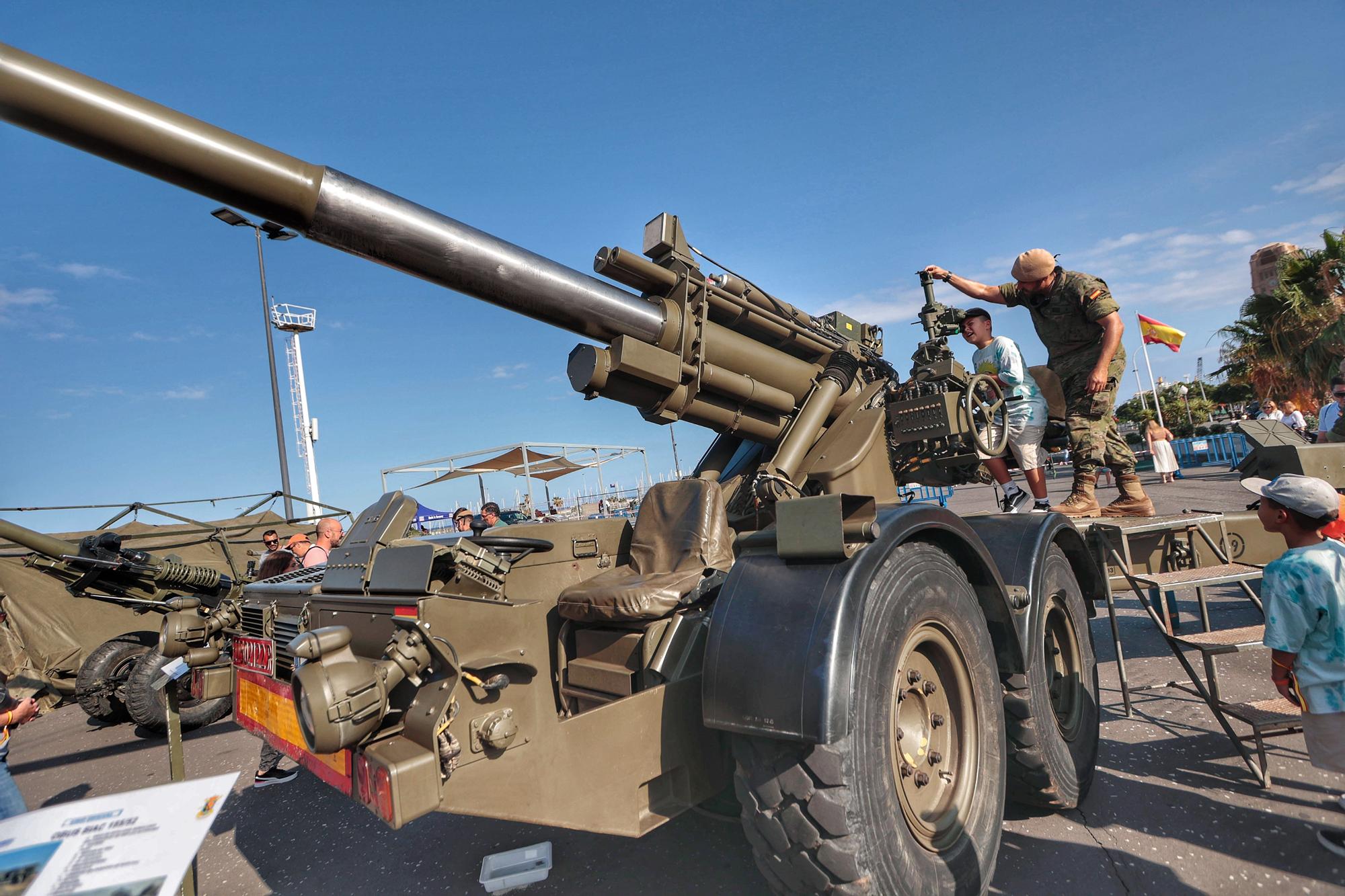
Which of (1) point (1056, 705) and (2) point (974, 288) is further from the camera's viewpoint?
(2) point (974, 288)

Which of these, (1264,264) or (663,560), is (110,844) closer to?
(663,560)

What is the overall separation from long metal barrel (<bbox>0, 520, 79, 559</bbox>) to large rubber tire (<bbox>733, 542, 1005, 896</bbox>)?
713 cm

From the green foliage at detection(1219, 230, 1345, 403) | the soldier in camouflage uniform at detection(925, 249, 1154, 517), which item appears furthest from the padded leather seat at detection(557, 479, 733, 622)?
the green foliage at detection(1219, 230, 1345, 403)

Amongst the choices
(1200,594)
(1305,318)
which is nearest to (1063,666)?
(1200,594)

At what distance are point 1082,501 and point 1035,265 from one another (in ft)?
5.05

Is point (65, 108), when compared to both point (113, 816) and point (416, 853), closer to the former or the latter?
point (113, 816)

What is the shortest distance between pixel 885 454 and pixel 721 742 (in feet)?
6.44

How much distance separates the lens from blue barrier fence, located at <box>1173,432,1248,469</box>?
23.0 metres

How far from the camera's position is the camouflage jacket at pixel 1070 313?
4.36 meters

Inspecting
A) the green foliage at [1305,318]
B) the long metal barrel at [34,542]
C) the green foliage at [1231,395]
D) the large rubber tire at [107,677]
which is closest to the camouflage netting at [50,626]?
the large rubber tire at [107,677]

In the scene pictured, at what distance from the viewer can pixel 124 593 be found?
6.43 metres

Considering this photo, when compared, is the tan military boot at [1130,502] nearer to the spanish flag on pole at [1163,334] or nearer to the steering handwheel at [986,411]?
the steering handwheel at [986,411]

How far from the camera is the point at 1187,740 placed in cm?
376

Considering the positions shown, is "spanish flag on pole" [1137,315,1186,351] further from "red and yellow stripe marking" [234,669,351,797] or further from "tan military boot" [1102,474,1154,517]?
"red and yellow stripe marking" [234,669,351,797]
